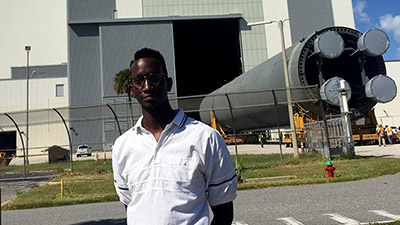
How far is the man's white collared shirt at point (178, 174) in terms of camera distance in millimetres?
1600

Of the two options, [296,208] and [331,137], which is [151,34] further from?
[296,208]

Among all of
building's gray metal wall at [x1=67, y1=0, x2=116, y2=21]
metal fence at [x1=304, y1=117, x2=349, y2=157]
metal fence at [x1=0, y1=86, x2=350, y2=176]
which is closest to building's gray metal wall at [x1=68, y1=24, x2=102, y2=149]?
building's gray metal wall at [x1=67, y1=0, x2=116, y2=21]

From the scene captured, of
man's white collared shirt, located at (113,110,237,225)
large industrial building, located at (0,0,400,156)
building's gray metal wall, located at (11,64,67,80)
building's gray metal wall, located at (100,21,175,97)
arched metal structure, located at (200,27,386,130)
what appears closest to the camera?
man's white collared shirt, located at (113,110,237,225)

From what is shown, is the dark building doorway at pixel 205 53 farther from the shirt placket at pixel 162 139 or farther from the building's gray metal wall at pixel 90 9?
the shirt placket at pixel 162 139

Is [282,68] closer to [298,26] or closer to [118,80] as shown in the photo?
[118,80]

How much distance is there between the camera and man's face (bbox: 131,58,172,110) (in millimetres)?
1797

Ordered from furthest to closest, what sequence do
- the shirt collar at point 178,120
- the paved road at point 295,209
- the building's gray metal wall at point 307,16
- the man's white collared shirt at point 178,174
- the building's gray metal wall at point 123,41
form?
the building's gray metal wall at point 307,16 → the building's gray metal wall at point 123,41 → the paved road at point 295,209 → the shirt collar at point 178,120 → the man's white collared shirt at point 178,174

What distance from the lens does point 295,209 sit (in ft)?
20.1

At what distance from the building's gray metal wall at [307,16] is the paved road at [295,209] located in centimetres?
3609

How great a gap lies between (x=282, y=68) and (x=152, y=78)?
14.9 metres

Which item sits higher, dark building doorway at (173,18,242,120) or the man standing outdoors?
dark building doorway at (173,18,242,120)

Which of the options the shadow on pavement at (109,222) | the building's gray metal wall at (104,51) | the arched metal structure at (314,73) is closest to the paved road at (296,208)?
the shadow on pavement at (109,222)

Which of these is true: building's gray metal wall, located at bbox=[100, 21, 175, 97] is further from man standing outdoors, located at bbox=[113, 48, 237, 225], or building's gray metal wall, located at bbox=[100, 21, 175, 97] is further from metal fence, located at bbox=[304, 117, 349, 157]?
man standing outdoors, located at bbox=[113, 48, 237, 225]

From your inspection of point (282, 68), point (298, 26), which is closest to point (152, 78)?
point (282, 68)
